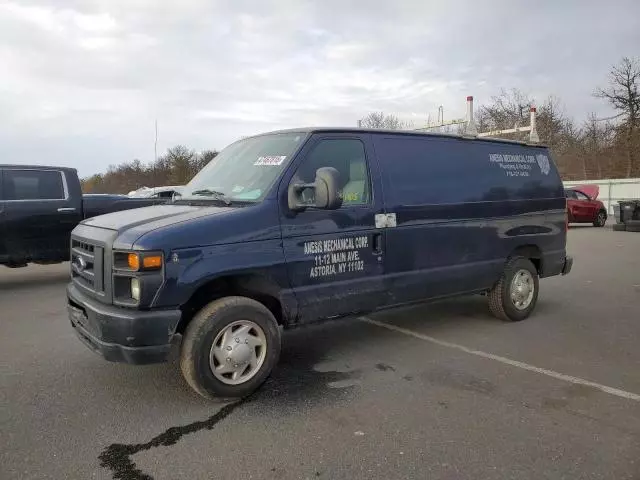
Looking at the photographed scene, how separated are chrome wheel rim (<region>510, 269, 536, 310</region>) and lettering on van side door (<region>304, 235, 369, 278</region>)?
2452 mm

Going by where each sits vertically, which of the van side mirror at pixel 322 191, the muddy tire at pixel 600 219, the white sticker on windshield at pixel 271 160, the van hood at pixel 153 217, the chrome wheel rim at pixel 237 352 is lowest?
the chrome wheel rim at pixel 237 352

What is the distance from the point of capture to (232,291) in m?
4.11

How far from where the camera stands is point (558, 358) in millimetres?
4906

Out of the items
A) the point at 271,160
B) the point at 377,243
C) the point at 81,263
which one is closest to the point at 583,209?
the point at 377,243

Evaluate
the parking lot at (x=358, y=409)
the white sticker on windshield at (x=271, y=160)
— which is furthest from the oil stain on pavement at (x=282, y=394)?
the white sticker on windshield at (x=271, y=160)

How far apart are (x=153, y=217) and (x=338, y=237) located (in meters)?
1.51

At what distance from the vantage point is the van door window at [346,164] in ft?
14.6

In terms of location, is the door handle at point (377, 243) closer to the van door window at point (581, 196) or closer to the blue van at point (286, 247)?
the blue van at point (286, 247)

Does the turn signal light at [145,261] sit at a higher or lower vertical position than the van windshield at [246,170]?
lower

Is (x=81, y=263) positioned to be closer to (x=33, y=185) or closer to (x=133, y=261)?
(x=133, y=261)

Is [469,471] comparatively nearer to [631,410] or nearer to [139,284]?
[631,410]

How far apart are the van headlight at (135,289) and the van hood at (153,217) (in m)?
0.39

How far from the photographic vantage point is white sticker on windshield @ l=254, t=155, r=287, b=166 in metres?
4.39

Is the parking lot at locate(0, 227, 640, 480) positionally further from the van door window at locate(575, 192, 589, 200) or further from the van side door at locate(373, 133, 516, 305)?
the van door window at locate(575, 192, 589, 200)
